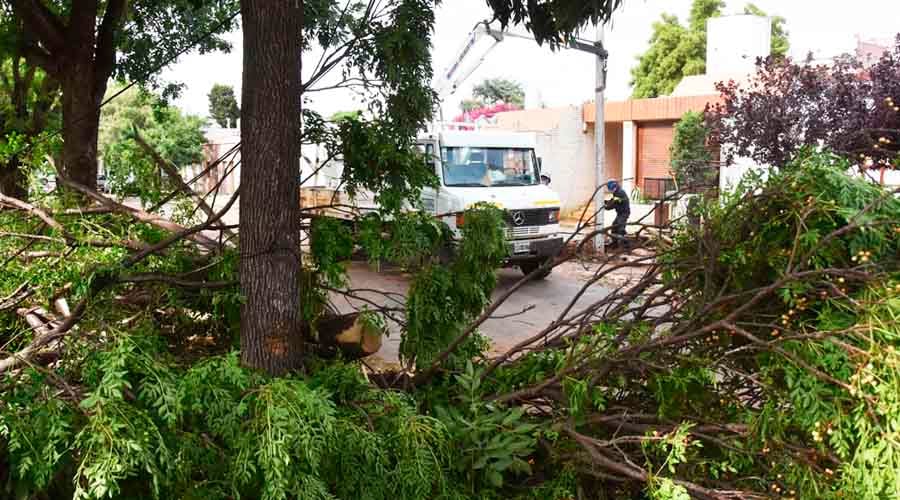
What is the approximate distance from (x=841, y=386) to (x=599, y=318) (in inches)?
65.1

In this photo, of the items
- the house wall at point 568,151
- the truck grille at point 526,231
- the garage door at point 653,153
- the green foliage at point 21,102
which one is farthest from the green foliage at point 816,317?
the house wall at point 568,151

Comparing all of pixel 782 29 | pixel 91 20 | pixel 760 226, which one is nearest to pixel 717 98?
pixel 91 20

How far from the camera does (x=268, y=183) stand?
4.18 meters

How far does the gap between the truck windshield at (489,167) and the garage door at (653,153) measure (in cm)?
804

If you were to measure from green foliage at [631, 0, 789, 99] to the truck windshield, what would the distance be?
27.0 metres

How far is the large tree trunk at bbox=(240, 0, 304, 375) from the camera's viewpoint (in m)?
4.16

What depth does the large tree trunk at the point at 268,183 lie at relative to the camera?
4164 millimetres

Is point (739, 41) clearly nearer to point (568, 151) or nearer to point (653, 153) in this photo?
point (653, 153)

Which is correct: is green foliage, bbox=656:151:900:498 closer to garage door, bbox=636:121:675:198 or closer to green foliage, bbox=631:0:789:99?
garage door, bbox=636:121:675:198

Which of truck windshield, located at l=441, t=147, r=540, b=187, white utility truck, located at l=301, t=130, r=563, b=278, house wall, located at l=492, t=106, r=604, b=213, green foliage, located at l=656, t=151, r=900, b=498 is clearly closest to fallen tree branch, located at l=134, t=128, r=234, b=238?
green foliage, located at l=656, t=151, r=900, b=498

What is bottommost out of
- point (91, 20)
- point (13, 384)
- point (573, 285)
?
point (573, 285)

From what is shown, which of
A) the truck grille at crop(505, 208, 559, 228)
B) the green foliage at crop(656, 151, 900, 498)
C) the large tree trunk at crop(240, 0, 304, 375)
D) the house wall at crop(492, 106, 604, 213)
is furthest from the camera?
the house wall at crop(492, 106, 604, 213)

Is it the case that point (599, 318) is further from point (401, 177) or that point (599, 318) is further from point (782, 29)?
point (782, 29)

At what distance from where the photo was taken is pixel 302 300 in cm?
457
